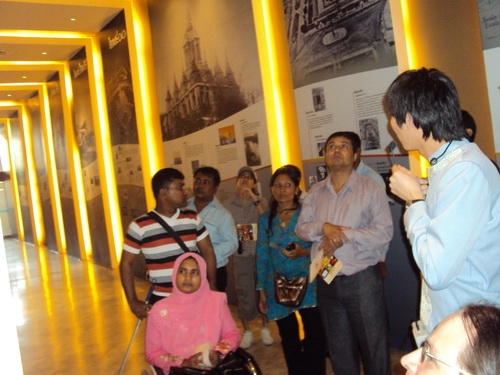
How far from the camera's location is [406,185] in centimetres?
A: 181

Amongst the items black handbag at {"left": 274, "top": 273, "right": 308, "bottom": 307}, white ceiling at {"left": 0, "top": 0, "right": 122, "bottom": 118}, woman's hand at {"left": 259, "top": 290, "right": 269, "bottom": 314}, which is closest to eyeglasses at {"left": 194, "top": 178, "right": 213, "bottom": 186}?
woman's hand at {"left": 259, "top": 290, "right": 269, "bottom": 314}

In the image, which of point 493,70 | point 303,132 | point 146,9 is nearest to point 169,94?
point 146,9

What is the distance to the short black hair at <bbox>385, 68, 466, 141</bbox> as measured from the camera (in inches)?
68.9

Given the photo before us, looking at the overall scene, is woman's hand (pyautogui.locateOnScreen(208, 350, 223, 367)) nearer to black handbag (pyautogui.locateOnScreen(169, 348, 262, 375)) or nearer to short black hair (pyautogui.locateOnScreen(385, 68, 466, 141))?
black handbag (pyautogui.locateOnScreen(169, 348, 262, 375))

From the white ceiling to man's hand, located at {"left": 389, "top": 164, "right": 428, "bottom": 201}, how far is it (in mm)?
7605

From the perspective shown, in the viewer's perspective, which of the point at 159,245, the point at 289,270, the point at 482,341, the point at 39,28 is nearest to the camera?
the point at 482,341

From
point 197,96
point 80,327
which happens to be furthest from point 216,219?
point 197,96

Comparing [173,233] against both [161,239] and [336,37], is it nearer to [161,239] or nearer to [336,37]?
[161,239]

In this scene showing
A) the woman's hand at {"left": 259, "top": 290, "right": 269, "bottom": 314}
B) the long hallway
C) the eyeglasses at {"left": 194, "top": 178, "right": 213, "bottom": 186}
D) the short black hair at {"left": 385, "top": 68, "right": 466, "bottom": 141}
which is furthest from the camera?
the long hallway

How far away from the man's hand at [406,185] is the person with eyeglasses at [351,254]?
111 centimetres

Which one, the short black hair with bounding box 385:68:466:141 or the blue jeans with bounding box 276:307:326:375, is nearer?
the short black hair with bounding box 385:68:466:141

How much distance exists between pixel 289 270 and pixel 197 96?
13.6 feet

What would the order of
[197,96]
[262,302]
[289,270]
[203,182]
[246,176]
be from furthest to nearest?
1. [197,96]
2. [246,176]
3. [203,182]
4. [262,302]
5. [289,270]

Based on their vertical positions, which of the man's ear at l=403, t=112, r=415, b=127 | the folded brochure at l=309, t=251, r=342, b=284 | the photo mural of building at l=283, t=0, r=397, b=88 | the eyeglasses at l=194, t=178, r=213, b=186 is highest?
the photo mural of building at l=283, t=0, r=397, b=88
